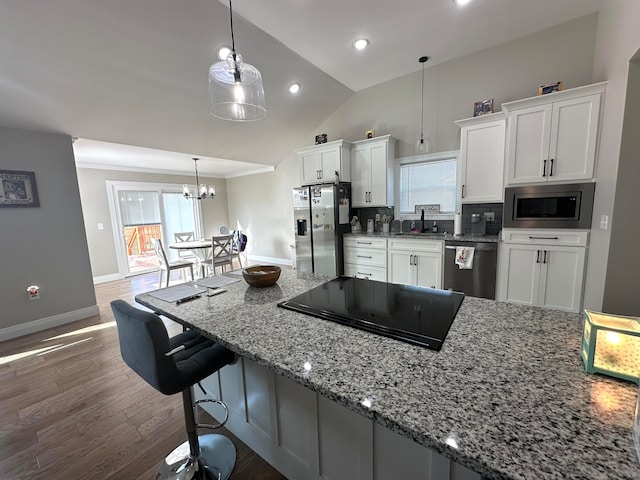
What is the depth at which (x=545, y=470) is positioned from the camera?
491 millimetres

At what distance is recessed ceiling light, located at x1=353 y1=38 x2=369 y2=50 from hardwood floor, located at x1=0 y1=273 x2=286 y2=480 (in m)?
3.79

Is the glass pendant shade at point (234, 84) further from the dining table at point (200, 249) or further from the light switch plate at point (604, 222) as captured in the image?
the dining table at point (200, 249)

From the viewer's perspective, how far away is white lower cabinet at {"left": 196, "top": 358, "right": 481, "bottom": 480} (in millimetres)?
911

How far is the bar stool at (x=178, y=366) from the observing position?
1.07 metres

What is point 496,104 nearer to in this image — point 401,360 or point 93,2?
point 401,360

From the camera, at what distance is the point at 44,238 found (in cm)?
320

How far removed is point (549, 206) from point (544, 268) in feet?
2.03

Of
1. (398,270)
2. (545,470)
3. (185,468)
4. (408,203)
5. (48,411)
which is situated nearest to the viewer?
(545,470)

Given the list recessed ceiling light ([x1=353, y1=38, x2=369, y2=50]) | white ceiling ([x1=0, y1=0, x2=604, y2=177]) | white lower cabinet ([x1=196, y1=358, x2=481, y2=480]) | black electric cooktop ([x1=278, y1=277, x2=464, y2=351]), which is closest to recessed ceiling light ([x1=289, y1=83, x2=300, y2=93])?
white ceiling ([x1=0, y1=0, x2=604, y2=177])

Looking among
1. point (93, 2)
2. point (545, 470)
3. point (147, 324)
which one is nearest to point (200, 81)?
point (93, 2)

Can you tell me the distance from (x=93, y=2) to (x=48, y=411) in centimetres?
305

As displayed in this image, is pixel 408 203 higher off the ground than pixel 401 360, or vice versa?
pixel 408 203

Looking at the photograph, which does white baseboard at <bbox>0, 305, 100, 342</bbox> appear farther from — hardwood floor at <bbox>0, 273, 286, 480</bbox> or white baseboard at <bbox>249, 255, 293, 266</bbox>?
white baseboard at <bbox>249, 255, 293, 266</bbox>

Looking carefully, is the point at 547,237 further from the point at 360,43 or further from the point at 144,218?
the point at 144,218
